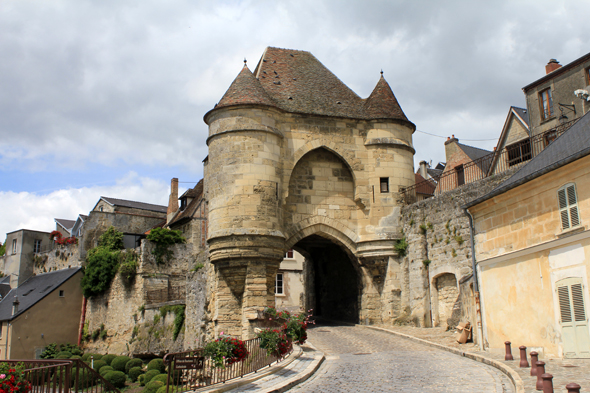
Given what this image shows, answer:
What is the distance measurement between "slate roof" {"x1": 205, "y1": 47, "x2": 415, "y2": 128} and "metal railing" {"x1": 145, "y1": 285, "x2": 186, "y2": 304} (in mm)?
11013

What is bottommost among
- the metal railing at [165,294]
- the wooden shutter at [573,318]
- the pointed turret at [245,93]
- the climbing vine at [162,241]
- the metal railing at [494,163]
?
the wooden shutter at [573,318]

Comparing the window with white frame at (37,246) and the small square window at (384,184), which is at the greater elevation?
the window with white frame at (37,246)

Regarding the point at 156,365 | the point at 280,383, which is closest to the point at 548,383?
the point at 280,383

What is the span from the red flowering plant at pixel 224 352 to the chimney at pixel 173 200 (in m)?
29.5

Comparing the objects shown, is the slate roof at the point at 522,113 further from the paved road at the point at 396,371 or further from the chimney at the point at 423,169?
the paved road at the point at 396,371

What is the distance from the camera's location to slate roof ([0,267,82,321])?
101 feet

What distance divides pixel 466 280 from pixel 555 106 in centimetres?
1196

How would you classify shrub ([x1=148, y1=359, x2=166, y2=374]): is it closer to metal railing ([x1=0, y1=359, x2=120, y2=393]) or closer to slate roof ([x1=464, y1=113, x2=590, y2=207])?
metal railing ([x1=0, y1=359, x2=120, y2=393])

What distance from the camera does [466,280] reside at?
15133 mm

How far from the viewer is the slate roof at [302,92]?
19750 millimetres

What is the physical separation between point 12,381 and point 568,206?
8964 mm

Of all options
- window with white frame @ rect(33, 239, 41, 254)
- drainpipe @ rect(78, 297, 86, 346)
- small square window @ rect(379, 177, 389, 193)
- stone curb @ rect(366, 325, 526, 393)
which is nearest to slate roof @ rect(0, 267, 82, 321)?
drainpipe @ rect(78, 297, 86, 346)

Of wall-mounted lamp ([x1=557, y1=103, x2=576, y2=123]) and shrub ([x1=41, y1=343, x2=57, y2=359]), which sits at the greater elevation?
wall-mounted lamp ([x1=557, y1=103, x2=576, y2=123])

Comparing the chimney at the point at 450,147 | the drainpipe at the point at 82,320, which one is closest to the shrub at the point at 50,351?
the drainpipe at the point at 82,320
